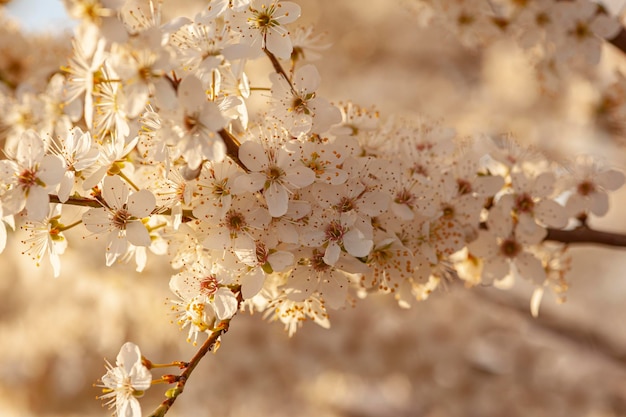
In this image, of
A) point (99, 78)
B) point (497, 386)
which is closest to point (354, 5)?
point (497, 386)

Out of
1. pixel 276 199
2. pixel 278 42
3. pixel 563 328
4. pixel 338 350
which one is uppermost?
pixel 278 42

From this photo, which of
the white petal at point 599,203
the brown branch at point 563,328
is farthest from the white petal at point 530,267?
the brown branch at point 563,328

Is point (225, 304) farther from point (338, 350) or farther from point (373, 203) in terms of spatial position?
point (338, 350)

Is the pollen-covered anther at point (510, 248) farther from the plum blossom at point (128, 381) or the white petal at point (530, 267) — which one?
the plum blossom at point (128, 381)

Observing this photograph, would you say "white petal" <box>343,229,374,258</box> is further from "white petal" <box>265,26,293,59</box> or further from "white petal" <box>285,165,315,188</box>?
"white petal" <box>265,26,293,59</box>

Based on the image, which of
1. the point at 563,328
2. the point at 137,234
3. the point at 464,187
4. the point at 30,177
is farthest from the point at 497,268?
the point at 563,328

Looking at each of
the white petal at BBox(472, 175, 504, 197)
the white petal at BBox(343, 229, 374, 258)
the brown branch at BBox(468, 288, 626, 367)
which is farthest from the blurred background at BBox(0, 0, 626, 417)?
the white petal at BBox(343, 229, 374, 258)

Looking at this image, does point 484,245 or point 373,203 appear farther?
point 484,245

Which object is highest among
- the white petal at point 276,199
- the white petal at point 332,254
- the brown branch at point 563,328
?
the white petal at point 276,199

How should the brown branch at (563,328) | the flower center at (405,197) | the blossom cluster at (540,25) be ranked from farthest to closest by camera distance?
the brown branch at (563,328), the blossom cluster at (540,25), the flower center at (405,197)
